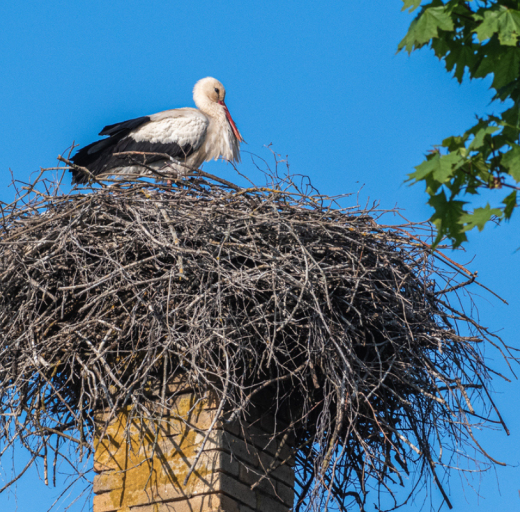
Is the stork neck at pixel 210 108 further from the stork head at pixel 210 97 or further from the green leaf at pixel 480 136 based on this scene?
the green leaf at pixel 480 136

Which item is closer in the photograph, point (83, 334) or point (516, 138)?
point (516, 138)

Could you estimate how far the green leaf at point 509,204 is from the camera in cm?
300

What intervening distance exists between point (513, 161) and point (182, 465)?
8.59 feet

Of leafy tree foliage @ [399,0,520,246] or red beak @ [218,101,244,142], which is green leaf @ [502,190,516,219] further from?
red beak @ [218,101,244,142]

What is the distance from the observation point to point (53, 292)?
509 cm

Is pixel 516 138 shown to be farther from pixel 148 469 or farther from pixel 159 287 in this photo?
pixel 148 469

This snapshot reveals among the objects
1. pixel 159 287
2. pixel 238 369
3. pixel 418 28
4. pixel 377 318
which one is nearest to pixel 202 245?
pixel 159 287

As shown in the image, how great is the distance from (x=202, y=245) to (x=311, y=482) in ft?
6.06

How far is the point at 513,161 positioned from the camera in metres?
2.90

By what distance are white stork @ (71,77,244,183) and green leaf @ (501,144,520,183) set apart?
4.70 meters

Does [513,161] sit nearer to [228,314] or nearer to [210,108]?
[228,314]

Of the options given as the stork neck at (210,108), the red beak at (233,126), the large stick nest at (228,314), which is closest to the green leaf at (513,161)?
the large stick nest at (228,314)

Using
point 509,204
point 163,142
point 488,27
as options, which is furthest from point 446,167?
point 163,142

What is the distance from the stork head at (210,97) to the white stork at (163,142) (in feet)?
0.56
